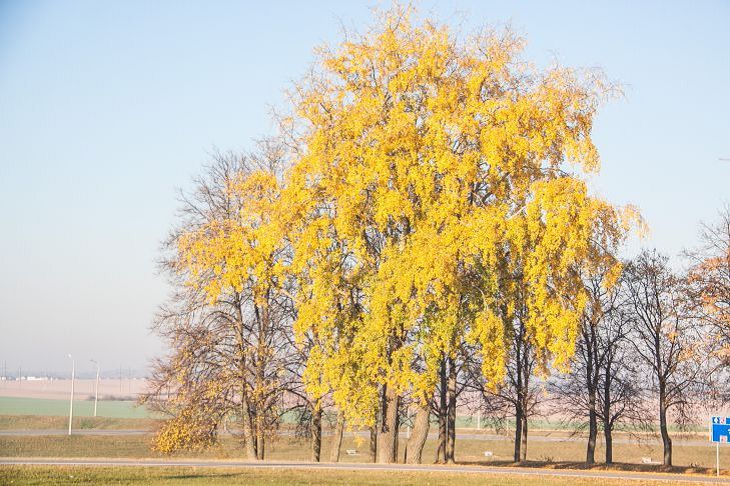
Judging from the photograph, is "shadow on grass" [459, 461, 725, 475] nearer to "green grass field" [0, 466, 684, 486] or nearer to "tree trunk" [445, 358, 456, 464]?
"tree trunk" [445, 358, 456, 464]

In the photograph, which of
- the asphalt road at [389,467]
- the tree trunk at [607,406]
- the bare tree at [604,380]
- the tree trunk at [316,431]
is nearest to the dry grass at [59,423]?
the bare tree at [604,380]

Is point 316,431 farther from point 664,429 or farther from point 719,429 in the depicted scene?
point 664,429

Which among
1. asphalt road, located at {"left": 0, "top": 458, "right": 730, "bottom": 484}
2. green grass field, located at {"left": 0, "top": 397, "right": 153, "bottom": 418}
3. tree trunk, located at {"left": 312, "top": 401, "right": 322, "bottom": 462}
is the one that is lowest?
green grass field, located at {"left": 0, "top": 397, "right": 153, "bottom": 418}

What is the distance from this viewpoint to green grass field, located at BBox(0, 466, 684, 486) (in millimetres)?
25219

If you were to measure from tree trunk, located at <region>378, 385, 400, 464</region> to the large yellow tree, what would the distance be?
1484mm

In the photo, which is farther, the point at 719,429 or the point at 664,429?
the point at 664,429

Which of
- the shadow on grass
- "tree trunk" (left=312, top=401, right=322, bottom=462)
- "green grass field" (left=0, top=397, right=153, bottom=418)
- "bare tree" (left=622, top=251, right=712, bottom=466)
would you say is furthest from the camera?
"green grass field" (left=0, top=397, right=153, bottom=418)

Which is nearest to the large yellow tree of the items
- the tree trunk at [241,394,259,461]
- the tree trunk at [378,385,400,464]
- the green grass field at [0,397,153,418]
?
the tree trunk at [378,385,400,464]

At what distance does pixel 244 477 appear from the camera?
1072 inches

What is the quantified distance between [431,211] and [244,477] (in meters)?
10.7

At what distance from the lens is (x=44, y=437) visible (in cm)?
6638

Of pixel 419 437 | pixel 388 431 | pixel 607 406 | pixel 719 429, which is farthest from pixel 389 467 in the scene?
pixel 607 406

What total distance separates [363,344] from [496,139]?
8105 millimetres

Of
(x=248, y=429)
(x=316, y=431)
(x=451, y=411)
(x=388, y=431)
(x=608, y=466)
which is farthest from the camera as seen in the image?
(x=451, y=411)
